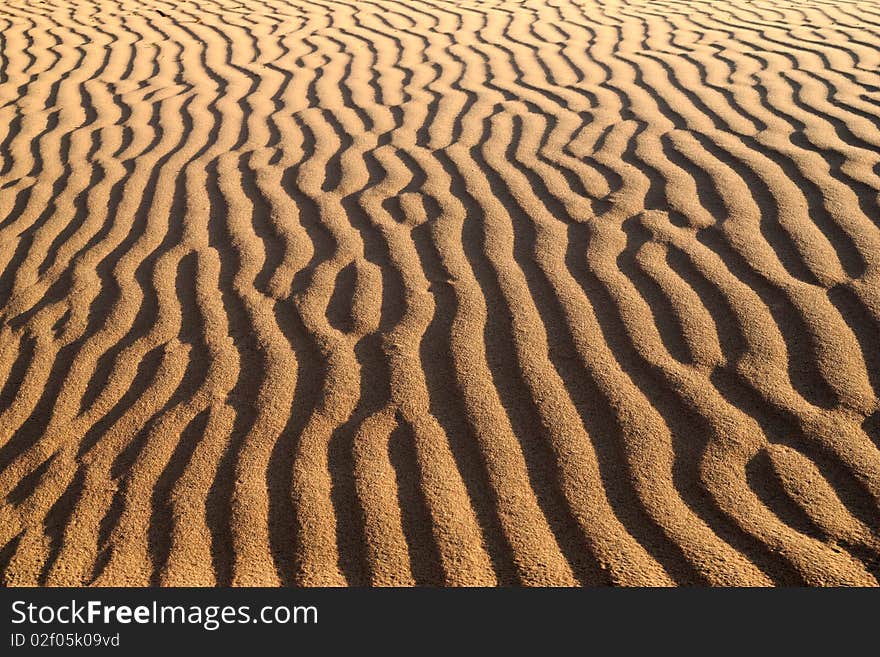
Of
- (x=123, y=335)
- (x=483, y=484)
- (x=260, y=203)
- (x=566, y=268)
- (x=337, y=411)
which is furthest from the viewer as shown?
(x=260, y=203)

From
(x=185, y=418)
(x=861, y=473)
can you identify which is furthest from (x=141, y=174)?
(x=861, y=473)

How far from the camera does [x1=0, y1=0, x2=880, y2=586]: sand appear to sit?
6.91 feet

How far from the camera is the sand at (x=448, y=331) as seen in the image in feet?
6.91

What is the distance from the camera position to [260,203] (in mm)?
Result: 4004

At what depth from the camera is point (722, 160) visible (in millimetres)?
4160

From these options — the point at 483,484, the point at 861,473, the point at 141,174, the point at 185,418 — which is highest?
the point at 861,473

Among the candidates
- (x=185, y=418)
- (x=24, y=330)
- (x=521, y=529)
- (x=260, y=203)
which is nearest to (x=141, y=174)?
(x=260, y=203)

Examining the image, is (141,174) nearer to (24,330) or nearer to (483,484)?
(24,330)

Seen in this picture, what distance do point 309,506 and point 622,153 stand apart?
278 cm

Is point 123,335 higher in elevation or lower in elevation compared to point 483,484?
lower

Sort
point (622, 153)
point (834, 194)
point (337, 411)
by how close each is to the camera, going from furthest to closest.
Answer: point (622, 153), point (834, 194), point (337, 411)

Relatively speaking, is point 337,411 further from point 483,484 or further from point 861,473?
point 861,473

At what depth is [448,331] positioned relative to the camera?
2.91 metres

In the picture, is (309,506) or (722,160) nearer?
(309,506)
